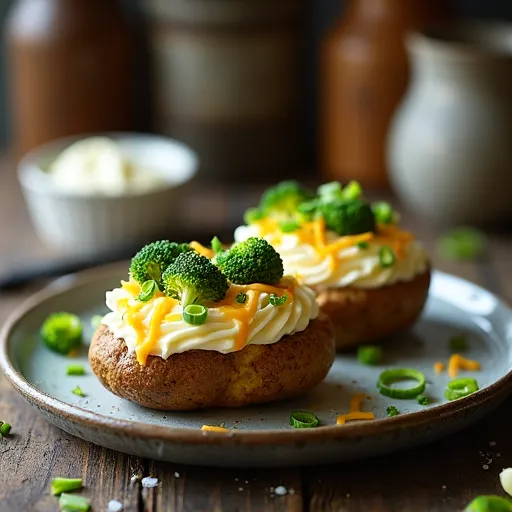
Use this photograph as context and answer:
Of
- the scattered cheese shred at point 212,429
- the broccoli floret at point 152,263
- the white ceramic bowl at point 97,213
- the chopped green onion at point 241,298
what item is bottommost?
the white ceramic bowl at point 97,213

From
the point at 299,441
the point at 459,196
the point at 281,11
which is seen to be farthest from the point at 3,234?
the point at 299,441

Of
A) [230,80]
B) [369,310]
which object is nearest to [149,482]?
[369,310]

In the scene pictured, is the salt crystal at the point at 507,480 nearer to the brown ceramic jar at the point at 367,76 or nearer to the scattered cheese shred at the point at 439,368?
the scattered cheese shred at the point at 439,368

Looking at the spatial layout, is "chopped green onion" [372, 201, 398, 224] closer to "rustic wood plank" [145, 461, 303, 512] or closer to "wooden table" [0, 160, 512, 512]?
"wooden table" [0, 160, 512, 512]

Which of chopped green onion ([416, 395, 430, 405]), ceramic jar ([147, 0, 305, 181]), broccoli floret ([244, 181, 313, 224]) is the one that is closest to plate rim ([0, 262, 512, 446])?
chopped green onion ([416, 395, 430, 405])

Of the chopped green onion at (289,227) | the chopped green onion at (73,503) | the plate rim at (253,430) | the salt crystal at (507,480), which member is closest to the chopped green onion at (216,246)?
the chopped green onion at (289,227)

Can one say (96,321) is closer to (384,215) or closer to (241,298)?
(241,298)

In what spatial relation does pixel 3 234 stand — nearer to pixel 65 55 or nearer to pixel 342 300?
pixel 65 55
